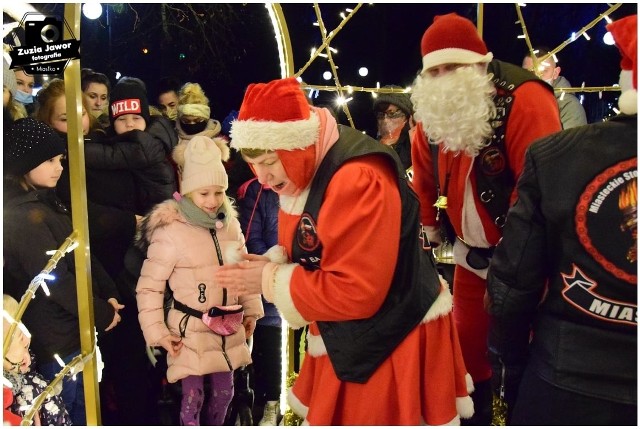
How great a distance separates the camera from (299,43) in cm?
512

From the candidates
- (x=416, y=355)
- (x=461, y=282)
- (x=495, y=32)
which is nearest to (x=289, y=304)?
(x=416, y=355)

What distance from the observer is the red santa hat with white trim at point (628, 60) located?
144 cm

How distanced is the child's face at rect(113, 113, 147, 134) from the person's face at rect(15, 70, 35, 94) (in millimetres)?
367

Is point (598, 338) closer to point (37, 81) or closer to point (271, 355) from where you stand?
point (271, 355)

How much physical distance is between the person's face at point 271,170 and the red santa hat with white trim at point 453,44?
883mm

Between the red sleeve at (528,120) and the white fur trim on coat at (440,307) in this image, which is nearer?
the white fur trim on coat at (440,307)

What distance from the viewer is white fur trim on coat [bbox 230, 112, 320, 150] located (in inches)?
67.7

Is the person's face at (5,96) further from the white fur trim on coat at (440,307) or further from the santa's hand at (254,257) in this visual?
the white fur trim on coat at (440,307)

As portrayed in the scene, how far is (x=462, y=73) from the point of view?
2.26 m

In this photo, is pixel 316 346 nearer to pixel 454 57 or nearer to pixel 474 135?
pixel 474 135

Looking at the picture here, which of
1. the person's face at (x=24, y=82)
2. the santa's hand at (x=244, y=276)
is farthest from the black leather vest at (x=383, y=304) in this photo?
the person's face at (x=24, y=82)

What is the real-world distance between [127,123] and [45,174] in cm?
81

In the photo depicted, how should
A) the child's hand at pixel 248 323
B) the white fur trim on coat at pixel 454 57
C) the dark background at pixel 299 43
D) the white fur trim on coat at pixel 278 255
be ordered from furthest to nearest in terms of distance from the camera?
the dark background at pixel 299 43 → the child's hand at pixel 248 323 → the white fur trim on coat at pixel 454 57 → the white fur trim on coat at pixel 278 255

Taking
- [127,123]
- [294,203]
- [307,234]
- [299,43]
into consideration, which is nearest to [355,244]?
[307,234]
